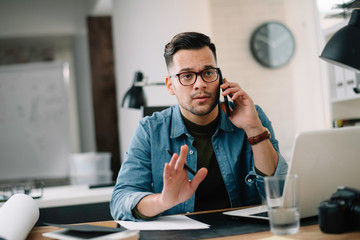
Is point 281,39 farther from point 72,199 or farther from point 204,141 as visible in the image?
point 204,141

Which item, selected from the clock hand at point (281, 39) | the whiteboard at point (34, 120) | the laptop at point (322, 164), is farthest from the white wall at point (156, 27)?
the laptop at point (322, 164)

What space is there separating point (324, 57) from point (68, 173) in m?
4.06

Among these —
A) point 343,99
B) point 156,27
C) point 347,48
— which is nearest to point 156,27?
point 156,27

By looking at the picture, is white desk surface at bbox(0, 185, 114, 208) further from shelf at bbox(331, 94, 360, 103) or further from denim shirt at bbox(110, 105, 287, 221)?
shelf at bbox(331, 94, 360, 103)

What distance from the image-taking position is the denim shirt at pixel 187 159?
1.43 meters

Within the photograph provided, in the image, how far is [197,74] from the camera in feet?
4.72

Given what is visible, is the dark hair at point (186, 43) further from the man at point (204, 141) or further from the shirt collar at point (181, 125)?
the shirt collar at point (181, 125)

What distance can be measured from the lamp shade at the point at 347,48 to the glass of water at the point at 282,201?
447 millimetres

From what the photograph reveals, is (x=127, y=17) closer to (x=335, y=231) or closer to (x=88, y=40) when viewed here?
(x=88, y=40)

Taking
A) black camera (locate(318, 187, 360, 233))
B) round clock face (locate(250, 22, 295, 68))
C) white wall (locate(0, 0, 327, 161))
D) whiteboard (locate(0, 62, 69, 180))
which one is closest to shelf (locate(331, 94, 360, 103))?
white wall (locate(0, 0, 327, 161))

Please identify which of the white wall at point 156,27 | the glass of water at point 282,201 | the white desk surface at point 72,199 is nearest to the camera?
the glass of water at point 282,201

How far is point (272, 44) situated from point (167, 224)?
3336mm

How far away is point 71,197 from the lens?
2.12 metres

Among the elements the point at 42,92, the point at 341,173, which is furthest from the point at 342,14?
the point at 42,92
